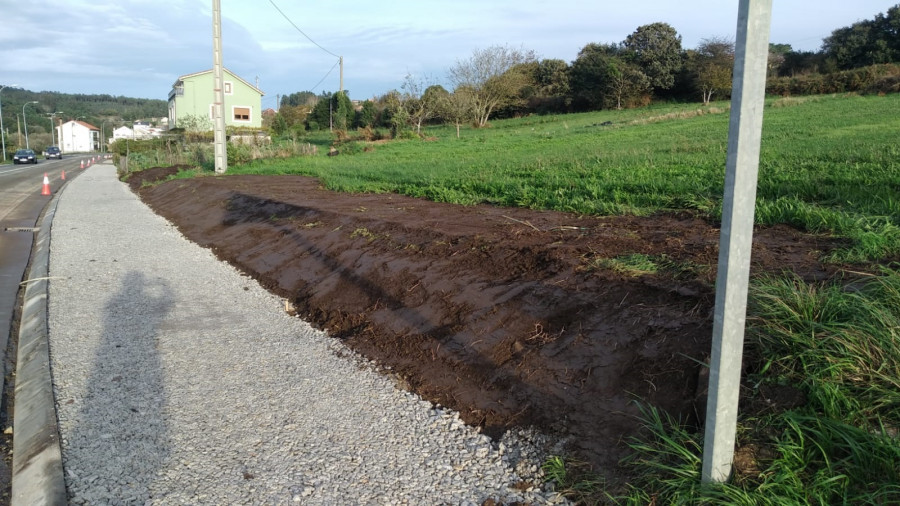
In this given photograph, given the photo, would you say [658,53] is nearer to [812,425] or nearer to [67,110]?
[812,425]

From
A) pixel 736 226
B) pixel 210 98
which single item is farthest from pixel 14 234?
pixel 210 98

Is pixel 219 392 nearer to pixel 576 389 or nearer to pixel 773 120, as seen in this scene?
pixel 576 389

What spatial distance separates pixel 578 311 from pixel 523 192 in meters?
5.83

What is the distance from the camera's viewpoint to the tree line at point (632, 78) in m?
42.7

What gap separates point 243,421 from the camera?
14.5 ft

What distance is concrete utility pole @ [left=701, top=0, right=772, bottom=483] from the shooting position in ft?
7.88

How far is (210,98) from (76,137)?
73.3 meters

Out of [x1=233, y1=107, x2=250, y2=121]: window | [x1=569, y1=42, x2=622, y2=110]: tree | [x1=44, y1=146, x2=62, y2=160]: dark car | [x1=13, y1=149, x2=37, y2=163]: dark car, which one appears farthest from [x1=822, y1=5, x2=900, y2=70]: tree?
[x1=44, y1=146, x2=62, y2=160]: dark car

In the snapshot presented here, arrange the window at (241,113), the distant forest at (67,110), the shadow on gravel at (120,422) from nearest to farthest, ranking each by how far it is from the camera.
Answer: the shadow on gravel at (120,422) → the window at (241,113) → the distant forest at (67,110)

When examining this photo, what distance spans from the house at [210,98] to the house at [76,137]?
6857 cm

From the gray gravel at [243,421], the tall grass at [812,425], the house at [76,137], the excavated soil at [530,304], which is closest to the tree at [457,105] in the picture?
the excavated soil at [530,304]

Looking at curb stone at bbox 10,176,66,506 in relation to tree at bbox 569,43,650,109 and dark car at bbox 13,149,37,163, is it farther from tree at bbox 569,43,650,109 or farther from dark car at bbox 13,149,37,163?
dark car at bbox 13,149,37,163

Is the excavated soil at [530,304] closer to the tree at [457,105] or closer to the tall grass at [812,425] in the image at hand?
the tall grass at [812,425]

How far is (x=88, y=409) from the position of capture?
183 inches
